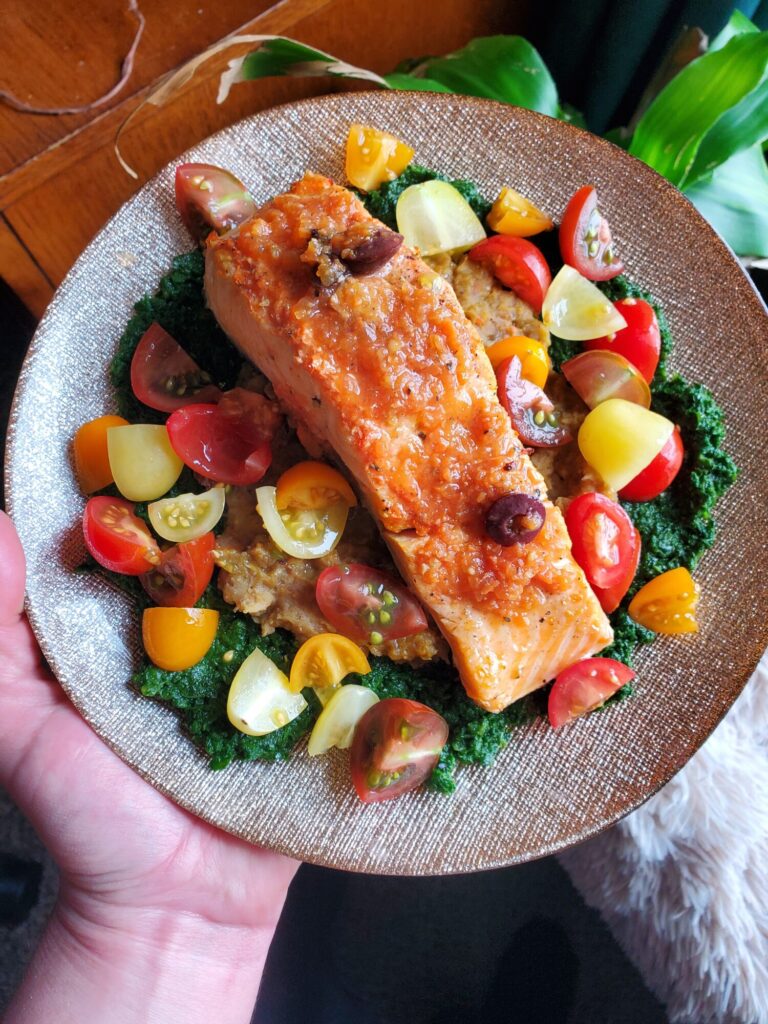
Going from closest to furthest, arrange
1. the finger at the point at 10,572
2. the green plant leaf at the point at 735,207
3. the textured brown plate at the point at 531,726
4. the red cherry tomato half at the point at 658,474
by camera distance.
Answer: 1. the finger at the point at 10,572
2. the textured brown plate at the point at 531,726
3. the red cherry tomato half at the point at 658,474
4. the green plant leaf at the point at 735,207

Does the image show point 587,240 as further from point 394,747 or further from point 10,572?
point 10,572

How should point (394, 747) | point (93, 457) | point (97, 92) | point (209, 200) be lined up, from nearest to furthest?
point (394, 747) → point (93, 457) → point (209, 200) → point (97, 92)

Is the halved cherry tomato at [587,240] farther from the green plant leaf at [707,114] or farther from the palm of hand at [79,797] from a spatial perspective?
the palm of hand at [79,797]

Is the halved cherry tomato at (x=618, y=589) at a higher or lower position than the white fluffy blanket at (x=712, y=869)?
higher

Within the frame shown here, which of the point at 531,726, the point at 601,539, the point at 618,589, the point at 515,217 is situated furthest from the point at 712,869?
the point at 515,217

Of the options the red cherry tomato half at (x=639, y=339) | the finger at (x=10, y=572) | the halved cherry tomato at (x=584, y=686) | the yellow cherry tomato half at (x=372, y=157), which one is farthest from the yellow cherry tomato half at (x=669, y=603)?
the finger at (x=10, y=572)

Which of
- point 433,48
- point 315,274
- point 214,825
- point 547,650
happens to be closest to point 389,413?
point 315,274

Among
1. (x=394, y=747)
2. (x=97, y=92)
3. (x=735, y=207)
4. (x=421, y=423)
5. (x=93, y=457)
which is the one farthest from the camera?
(x=735, y=207)
